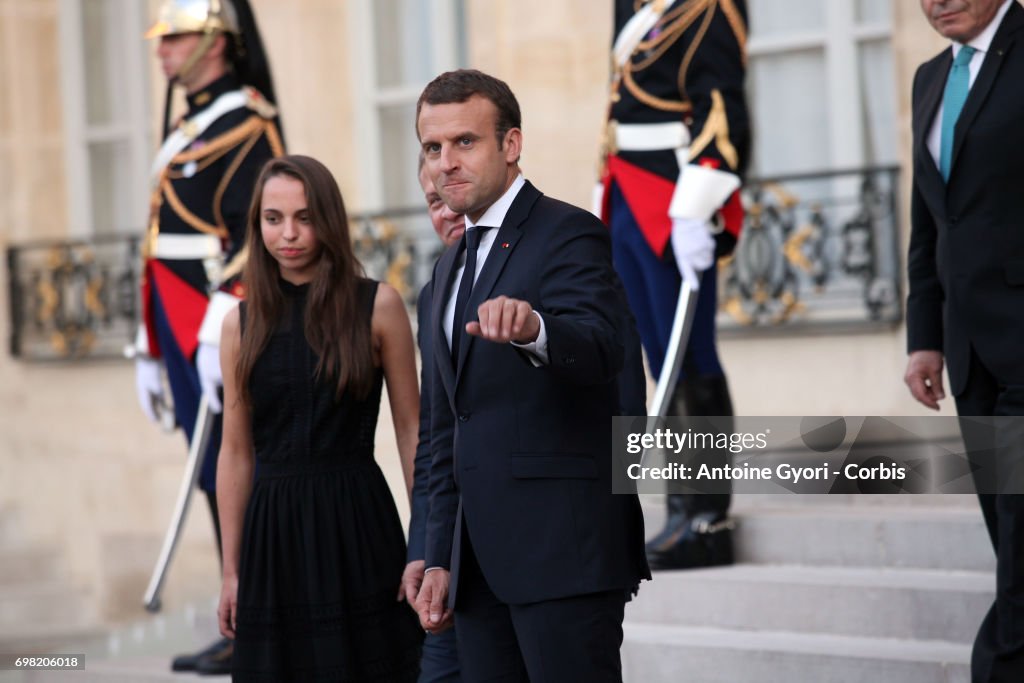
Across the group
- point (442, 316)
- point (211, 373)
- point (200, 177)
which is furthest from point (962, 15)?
point (200, 177)

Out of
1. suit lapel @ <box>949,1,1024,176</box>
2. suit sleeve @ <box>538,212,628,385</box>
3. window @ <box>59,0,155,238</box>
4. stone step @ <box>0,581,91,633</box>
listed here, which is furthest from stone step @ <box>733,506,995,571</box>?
window @ <box>59,0,155,238</box>

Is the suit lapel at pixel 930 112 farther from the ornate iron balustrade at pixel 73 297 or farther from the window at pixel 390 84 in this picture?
the ornate iron balustrade at pixel 73 297

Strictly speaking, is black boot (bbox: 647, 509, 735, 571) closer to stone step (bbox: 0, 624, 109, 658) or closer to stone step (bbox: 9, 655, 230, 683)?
stone step (bbox: 9, 655, 230, 683)

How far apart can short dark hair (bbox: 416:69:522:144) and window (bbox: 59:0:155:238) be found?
761 centimetres

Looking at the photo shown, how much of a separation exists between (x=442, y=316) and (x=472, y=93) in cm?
39

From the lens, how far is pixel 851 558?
4.71 m

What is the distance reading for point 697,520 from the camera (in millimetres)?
4559

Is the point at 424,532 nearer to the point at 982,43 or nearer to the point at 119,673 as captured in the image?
the point at 982,43

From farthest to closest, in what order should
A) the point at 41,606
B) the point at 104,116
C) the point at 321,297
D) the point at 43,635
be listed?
the point at 104,116 → the point at 41,606 → the point at 43,635 → the point at 321,297

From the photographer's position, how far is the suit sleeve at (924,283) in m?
3.57

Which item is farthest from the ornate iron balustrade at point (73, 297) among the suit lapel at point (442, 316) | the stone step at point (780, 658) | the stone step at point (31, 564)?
the suit lapel at point (442, 316)

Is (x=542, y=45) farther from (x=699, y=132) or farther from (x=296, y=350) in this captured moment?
(x=296, y=350)

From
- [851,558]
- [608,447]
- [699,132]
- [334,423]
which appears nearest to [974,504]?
[851,558]

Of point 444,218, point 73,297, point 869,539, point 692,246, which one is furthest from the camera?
point 73,297
